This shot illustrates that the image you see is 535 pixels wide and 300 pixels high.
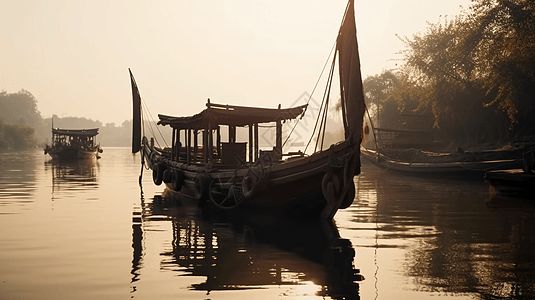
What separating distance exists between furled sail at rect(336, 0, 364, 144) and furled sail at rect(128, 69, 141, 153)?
1842cm

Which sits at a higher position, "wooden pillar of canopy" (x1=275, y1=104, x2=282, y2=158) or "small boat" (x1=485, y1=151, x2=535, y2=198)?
"wooden pillar of canopy" (x1=275, y1=104, x2=282, y2=158)

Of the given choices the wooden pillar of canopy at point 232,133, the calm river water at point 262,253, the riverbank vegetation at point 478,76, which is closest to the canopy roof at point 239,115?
the wooden pillar of canopy at point 232,133

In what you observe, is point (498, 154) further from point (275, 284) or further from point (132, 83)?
point (275, 284)

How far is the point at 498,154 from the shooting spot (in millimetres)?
28406

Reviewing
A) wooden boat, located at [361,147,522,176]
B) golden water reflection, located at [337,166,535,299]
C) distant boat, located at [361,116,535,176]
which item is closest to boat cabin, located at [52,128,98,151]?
distant boat, located at [361,116,535,176]

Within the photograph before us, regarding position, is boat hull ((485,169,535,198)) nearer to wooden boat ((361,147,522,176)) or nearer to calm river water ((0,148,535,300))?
calm river water ((0,148,535,300))

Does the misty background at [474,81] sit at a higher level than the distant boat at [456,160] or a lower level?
higher

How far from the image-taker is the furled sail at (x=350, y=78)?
12258 millimetres

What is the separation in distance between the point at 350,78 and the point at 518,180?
10128mm

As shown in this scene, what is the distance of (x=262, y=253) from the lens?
967 centimetres

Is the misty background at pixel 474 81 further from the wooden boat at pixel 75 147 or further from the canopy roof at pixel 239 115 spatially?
the wooden boat at pixel 75 147

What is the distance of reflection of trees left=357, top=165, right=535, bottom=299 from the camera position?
7441 millimetres

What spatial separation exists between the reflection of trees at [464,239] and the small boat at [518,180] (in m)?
0.63

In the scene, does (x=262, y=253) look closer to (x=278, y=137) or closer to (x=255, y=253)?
(x=255, y=253)
